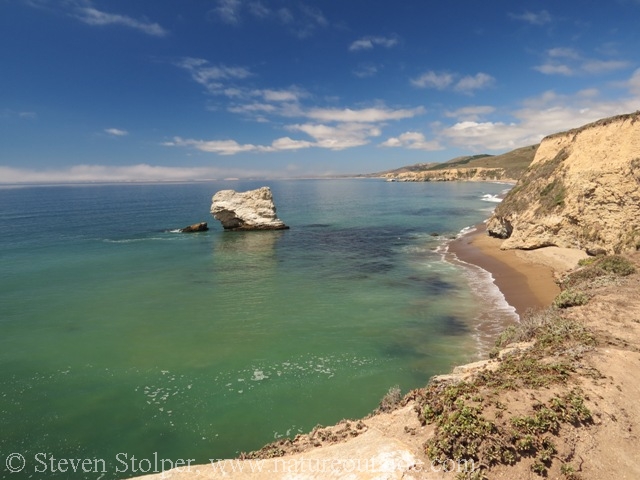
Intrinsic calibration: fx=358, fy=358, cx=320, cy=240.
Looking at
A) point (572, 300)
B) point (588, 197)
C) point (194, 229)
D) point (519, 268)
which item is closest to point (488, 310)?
point (572, 300)

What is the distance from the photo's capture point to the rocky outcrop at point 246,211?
55812 mm

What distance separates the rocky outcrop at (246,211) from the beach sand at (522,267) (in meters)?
28.0

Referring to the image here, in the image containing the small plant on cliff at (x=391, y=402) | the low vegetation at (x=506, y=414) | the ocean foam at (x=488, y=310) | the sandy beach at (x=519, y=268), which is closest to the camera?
the low vegetation at (x=506, y=414)

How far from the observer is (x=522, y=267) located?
1182 inches

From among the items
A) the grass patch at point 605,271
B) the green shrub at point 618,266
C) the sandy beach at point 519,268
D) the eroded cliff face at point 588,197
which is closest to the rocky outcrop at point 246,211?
the sandy beach at point 519,268

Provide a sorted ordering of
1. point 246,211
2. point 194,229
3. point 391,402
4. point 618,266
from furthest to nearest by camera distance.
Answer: point 246,211
point 194,229
point 618,266
point 391,402

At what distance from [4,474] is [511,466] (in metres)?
13.3

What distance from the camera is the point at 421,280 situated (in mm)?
28016

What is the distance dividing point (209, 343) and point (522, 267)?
2571cm

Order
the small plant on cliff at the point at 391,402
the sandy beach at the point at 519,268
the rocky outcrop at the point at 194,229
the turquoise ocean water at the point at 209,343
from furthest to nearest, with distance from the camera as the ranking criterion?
the rocky outcrop at the point at 194,229, the sandy beach at the point at 519,268, the turquoise ocean water at the point at 209,343, the small plant on cliff at the point at 391,402

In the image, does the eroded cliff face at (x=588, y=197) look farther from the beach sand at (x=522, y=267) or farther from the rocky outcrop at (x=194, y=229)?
the rocky outcrop at (x=194, y=229)

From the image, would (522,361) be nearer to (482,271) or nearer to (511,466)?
(511,466)

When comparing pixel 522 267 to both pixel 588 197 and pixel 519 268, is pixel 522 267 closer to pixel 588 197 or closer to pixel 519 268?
pixel 519 268


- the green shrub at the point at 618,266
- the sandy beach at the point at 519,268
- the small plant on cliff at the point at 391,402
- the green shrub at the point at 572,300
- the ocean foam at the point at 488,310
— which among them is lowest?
the ocean foam at the point at 488,310
